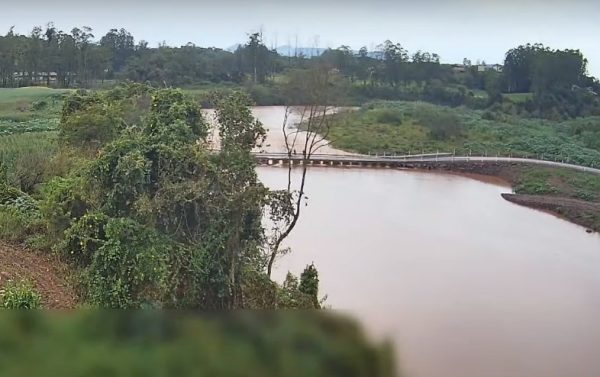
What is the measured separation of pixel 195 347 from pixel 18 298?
105 inches

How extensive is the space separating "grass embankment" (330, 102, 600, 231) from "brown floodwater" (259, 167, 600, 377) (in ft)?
4.48

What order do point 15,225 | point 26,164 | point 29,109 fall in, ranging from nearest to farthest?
point 15,225, point 26,164, point 29,109

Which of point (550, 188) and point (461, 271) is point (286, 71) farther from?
point (461, 271)

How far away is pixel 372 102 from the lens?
77.8 feet

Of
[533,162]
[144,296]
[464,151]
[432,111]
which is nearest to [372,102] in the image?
[432,111]

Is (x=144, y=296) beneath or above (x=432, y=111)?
beneath

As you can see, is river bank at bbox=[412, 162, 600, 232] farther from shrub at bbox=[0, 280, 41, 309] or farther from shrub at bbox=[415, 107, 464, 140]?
shrub at bbox=[0, 280, 41, 309]

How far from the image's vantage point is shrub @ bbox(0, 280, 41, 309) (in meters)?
3.56

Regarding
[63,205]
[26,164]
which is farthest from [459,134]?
[63,205]

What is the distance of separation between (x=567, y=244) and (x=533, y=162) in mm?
5972

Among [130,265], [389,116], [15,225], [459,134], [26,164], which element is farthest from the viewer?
[389,116]

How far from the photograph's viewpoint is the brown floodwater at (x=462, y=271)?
5418 millimetres

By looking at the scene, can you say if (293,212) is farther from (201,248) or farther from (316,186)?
(316,186)

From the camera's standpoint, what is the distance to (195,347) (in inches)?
55.3
